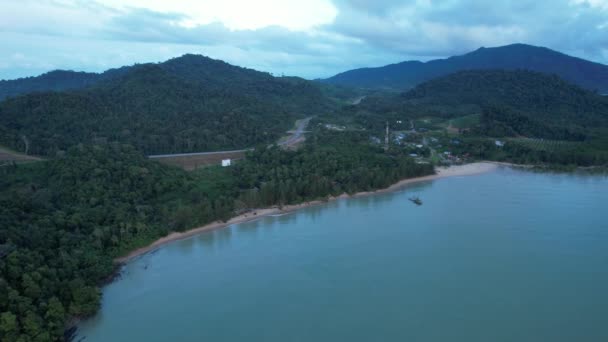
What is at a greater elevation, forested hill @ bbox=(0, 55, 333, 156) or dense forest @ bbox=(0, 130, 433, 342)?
forested hill @ bbox=(0, 55, 333, 156)

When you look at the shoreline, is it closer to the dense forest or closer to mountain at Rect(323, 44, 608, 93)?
the dense forest

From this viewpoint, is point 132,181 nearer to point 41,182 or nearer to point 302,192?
point 41,182

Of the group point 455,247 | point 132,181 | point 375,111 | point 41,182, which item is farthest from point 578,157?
point 41,182

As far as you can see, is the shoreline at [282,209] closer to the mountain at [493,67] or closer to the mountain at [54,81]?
the mountain at [54,81]

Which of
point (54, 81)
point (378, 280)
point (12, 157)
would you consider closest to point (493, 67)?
point (54, 81)

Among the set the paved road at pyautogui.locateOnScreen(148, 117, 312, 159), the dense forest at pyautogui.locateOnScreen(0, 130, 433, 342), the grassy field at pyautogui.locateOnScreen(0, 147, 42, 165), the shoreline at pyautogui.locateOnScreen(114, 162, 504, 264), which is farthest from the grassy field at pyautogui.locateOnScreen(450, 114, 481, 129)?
the grassy field at pyautogui.locateOnScreen(0, 147, 42, 165)
